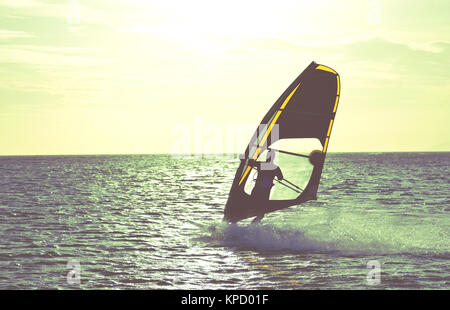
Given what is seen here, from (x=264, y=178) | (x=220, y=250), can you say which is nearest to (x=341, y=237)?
(x=264, y=178)

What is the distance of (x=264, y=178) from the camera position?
40.5 feet

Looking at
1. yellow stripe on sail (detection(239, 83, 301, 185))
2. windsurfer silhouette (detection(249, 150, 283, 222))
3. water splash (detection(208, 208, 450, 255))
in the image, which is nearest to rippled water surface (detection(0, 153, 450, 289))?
water splash (detection(208, 208, 450, 255))

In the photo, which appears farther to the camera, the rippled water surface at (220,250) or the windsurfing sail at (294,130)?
the windsurfing sail at (294,130)

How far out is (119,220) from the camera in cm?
1778

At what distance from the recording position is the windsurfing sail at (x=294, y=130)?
11828 millimetres

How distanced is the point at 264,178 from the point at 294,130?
4.91ft

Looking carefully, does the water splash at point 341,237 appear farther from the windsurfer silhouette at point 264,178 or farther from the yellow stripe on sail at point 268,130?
the yellow stripe on sail at point 268,130

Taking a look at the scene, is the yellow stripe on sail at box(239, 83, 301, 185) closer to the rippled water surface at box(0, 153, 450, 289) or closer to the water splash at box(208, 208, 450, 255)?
the water splash at box(208, 208, 450, 255)

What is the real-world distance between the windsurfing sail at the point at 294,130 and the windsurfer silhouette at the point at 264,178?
3 cm

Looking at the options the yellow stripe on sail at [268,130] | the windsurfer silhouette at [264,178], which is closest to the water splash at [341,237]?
the windsurfer silhouette at [264,178]

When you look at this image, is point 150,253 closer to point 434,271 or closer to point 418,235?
point 434,271

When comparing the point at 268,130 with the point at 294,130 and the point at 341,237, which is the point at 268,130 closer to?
the point at 294,130

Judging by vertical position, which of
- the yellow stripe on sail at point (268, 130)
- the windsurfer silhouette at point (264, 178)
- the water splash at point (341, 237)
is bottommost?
the water splash at point (341, 237)
